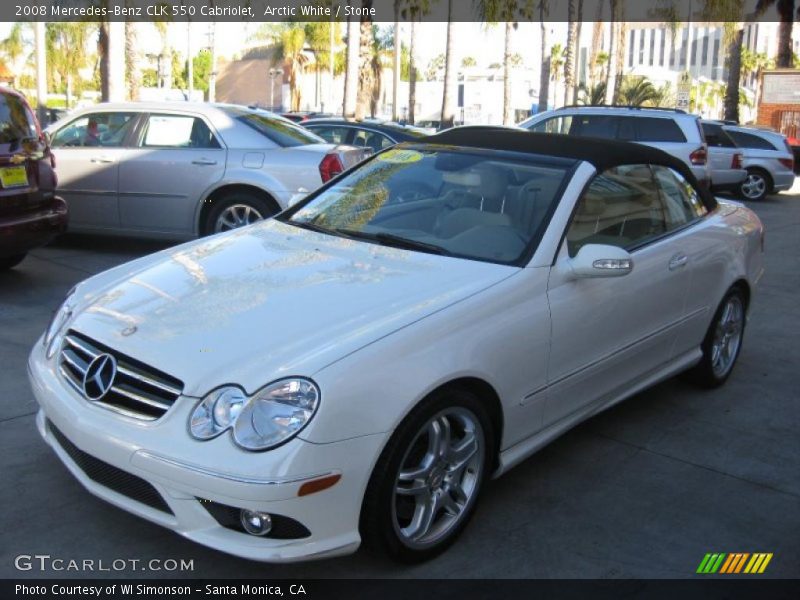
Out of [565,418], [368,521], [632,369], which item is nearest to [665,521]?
[565,418]

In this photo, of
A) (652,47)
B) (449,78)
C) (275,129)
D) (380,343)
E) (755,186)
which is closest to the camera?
(380,343)

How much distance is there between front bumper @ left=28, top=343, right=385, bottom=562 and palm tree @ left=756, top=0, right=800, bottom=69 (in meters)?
32.9

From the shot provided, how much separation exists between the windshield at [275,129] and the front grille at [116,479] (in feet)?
18.9

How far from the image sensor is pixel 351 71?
2308 centimetres

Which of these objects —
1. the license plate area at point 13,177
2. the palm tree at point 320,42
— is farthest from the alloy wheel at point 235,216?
the palm tree at point 320,42

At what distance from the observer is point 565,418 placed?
4.02 m

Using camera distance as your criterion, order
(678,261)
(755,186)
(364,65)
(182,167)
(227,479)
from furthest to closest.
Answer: (364,65), (755,186), (182,167), (678,261), (227,479)

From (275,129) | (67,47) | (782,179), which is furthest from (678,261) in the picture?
(67,47)

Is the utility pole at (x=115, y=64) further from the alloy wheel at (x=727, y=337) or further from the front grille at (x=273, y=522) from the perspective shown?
the front grille at (x=273, y=522)

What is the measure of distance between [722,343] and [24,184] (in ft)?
17.6

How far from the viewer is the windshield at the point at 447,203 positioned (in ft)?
13.3

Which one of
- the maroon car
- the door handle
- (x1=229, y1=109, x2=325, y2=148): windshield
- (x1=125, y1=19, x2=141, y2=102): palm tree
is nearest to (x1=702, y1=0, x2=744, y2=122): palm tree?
(x1=125, y1=19, x2=141, y2=102): palm tree

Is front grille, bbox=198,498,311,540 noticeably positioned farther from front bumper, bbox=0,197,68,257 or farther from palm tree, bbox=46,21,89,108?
palm tree, bbox=46,21,89,108

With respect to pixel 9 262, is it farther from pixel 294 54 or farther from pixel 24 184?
pixel 294 54
